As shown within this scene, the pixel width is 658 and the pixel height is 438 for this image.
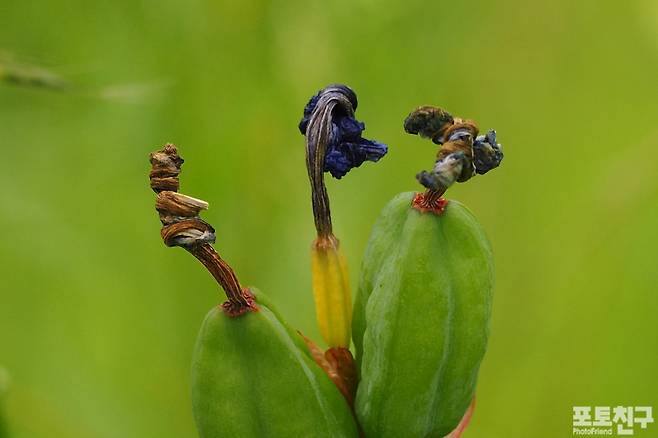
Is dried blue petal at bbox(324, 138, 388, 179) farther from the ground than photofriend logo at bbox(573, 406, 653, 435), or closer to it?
farther from the ground

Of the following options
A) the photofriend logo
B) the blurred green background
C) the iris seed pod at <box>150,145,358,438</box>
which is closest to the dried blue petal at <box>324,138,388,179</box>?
the iris seed pod at <box>150,145,358,438</box>

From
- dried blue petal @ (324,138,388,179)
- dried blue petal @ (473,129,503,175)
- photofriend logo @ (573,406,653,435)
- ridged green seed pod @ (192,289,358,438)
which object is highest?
dried blue petal @ (324,138,388,179)

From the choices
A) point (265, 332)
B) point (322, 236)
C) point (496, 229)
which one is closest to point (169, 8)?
point (496, 229)

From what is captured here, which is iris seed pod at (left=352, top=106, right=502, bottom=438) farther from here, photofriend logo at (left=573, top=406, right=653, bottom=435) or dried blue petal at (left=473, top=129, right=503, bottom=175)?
photofriend logo at (left=573, top=406, right=653, bottom=435)

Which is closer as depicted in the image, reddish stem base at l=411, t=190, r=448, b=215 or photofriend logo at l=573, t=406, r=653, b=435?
reddish stem base at l=411, t=190, r=448, b=215

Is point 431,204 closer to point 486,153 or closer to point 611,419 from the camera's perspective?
point 486,153

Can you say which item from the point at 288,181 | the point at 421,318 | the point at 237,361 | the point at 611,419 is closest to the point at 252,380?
the point at 237,361

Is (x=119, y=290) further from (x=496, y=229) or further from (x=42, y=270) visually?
(x=496, y=229)
